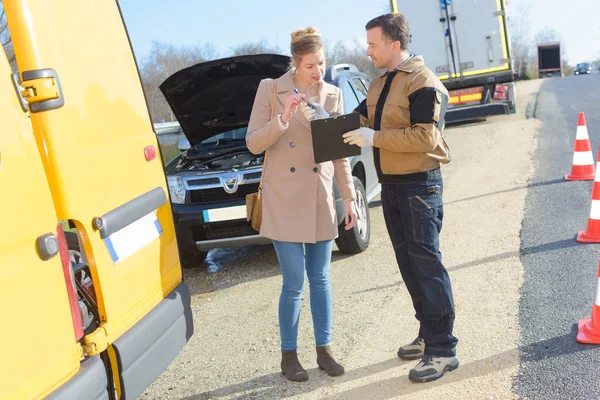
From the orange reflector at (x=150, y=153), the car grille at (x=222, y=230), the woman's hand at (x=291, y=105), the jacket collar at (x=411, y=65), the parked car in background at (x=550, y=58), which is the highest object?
the jacket collar at (x=411, y=65)

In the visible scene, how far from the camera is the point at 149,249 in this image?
3033mm

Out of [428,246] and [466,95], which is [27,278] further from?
[466,95]

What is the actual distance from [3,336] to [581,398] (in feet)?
8.89

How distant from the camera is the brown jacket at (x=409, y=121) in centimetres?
333

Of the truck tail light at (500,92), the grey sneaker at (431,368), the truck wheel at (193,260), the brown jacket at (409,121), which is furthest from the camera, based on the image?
the truck tail light at (500,92)

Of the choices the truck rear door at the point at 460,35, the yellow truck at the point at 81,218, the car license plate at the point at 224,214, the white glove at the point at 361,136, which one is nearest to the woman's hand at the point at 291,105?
the white glove at the point at 361,136

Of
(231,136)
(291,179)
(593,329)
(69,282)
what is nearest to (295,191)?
(291,179)

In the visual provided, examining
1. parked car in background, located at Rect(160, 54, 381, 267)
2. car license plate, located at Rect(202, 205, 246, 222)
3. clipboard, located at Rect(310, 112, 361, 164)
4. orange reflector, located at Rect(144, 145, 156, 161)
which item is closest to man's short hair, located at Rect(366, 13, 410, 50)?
clipboard, located at Rect(310, 112, 361, 164)

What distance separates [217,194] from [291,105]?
9.18 ft

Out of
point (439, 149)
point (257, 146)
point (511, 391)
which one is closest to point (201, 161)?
point (257, 146)

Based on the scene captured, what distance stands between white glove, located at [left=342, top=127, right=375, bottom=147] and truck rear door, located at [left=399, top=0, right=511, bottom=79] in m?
13.3

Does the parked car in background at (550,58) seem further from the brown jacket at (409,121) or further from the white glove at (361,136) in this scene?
the white glove at (361,136)

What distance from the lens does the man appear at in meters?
3.35

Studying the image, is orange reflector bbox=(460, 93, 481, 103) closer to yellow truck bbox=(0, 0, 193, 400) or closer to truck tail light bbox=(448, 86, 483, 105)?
truck tail light bbox=(448, 86, 483, 105)
